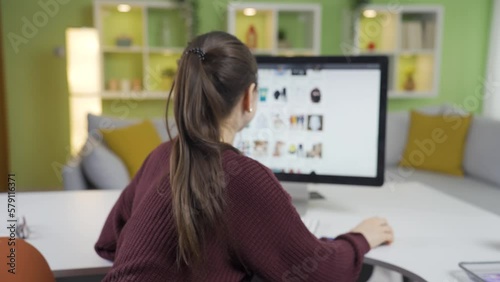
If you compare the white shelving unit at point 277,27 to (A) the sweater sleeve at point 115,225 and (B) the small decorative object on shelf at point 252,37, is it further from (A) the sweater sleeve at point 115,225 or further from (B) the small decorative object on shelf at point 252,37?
(A) the sweater sleeve at point 115,225

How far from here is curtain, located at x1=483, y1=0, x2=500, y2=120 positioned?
183 inches

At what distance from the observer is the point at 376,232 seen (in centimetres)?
122

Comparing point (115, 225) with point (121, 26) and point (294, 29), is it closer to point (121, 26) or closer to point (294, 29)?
point (121, 26)

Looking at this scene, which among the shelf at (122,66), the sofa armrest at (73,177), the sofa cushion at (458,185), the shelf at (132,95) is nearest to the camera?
the sofa armrest at (73,177)

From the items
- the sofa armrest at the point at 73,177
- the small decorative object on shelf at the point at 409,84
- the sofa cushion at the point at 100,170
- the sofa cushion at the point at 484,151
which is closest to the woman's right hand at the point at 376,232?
the sofa cushion at the point at 100,170

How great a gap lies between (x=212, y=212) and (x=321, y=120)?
2.30ft

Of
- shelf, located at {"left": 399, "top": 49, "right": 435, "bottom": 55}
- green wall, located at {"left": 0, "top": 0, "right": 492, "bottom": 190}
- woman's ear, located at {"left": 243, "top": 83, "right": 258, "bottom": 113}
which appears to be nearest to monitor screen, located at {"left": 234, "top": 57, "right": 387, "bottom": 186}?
woman's ear, located at {"left": 243, "top": 83, "right": 258, "bottom": 113}

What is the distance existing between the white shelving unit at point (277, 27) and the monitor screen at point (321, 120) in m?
2.81

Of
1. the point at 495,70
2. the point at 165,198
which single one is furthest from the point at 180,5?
the point at 165,198

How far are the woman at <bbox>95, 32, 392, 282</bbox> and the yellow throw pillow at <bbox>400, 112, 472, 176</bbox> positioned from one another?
2.84m

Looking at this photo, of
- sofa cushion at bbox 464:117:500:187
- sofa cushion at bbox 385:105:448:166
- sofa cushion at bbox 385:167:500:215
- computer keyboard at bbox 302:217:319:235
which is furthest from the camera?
sofa cushion at bbox 385:105:448:166

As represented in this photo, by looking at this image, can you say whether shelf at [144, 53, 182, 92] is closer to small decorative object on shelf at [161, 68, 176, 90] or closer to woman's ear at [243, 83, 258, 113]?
small decorative object on shelf at [161, 68, 176, 90]

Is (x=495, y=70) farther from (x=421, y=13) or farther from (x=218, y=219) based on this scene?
(x=218, y=219)

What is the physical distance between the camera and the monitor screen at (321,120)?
1479mm
